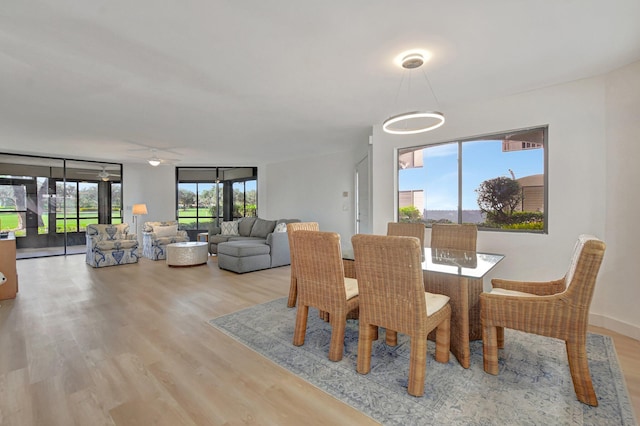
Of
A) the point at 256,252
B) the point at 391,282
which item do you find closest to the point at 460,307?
the point at 391,282

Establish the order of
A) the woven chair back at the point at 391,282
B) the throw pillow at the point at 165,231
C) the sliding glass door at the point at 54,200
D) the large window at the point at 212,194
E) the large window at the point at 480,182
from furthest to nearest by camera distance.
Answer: the large window at the point at 212,194, the throw pillow at the point at 165,231, the sliding glass door at the point at 54,200, the large window at the point at 480,182, the woven chair back at the point at 391,282

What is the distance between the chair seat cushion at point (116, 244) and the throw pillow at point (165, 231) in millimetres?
663

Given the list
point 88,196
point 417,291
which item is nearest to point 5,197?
point 88,196

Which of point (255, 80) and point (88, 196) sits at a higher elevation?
point (255, 80)

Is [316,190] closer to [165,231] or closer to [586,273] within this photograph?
[165,231]

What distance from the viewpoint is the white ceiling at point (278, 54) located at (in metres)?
1.89

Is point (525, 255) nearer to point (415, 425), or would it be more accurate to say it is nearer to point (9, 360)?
point (415, 425)

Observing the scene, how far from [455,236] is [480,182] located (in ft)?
3.12

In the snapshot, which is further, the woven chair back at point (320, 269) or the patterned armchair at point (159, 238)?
the patterned armchair at point (159, 238)

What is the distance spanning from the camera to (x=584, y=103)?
295 centimetres

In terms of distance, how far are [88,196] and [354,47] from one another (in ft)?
28.0

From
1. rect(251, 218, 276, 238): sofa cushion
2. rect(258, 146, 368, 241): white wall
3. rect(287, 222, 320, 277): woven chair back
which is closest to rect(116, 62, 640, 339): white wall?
rect(287, 222, 320, 277): woven chair back

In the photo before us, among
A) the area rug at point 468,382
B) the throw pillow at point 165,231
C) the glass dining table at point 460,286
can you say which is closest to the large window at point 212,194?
the throw pillow at point 165,231

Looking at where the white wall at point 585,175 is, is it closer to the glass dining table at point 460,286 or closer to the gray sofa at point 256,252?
the glass dining table at point 460,286
